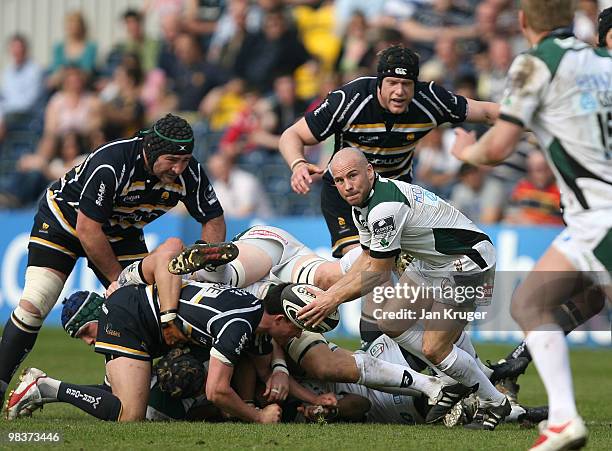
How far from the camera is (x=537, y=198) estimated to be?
15172 mm

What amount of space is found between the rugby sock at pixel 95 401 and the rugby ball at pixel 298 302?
4.48ft

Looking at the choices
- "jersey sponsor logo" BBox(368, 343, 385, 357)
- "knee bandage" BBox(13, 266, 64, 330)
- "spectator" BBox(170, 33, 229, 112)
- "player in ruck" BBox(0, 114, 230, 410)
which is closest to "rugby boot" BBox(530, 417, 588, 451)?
"jersey sponsor logo" BBox(368, 343, 385, 357)

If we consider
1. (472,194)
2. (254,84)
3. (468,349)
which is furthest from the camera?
(254,84)

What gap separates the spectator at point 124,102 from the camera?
61.3ft

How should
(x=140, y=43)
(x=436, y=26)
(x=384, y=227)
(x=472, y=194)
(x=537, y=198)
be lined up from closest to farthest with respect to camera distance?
(x=384, y=227) < (x=537, y=198) < (x=472, y=194) < (x=436, y=26) < (x=140, y=43)

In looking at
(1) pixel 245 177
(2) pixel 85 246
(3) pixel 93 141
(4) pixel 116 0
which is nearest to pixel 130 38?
(4) pixel 116 0

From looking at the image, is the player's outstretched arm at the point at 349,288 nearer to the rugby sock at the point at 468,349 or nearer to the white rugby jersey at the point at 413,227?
the white rugby jersey at the point at 413,227

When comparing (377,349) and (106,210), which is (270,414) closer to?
(377,349)

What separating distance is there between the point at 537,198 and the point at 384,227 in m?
7.93

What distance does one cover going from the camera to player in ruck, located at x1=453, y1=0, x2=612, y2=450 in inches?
240

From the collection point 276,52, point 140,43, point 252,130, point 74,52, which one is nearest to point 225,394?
point 252,130

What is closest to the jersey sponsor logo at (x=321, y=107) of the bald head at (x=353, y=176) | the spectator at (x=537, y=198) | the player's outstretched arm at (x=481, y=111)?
the player's outstretched arm at (x=481, y=111)

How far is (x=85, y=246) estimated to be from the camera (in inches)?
353

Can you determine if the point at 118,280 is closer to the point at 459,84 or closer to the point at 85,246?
the point at 85,246
